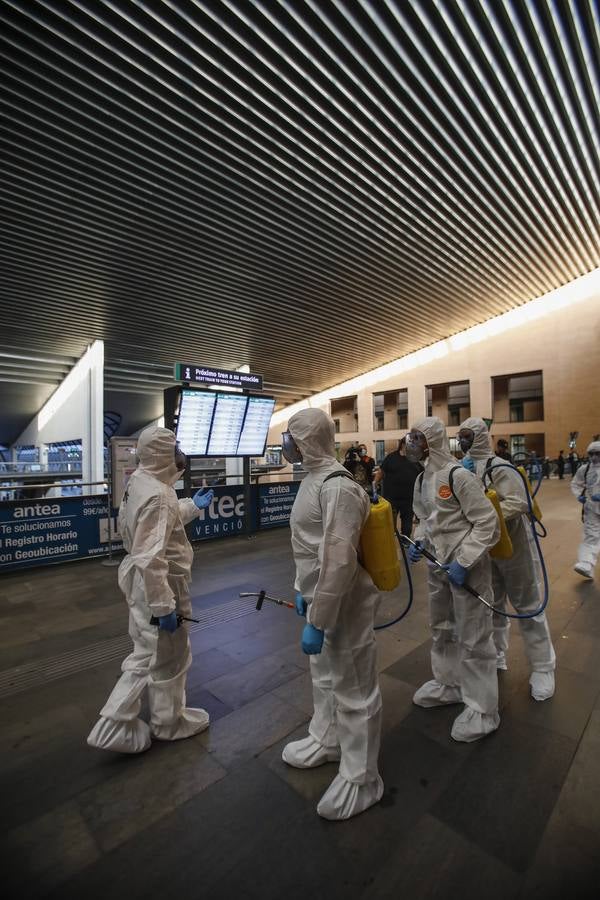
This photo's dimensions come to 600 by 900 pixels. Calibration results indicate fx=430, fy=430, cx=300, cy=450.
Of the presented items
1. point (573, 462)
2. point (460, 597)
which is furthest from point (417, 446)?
point (573, 462)

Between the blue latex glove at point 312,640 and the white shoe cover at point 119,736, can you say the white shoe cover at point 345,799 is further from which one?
the white shoe cover at point 119,736

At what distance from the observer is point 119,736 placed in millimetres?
2215

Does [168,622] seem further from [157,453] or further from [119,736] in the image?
[157,453]

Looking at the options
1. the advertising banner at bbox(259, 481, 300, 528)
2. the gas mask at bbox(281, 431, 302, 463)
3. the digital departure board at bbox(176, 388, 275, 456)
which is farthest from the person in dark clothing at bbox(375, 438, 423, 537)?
the gas mask at bbox(281, 431, 302, 463)

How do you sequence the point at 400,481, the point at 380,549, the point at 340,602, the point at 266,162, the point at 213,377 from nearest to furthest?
the point at 340,602 < the point at 380,549 < the point at 400,481 < the point at 213,377 < the point at 266,162

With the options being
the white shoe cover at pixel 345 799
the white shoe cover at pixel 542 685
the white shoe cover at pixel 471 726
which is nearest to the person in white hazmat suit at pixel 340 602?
the white shoe cover at pixel 345 799

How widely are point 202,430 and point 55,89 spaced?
5406 mm

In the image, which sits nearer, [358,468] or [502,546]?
[502,546]

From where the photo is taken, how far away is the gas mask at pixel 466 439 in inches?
130

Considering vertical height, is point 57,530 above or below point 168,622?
below

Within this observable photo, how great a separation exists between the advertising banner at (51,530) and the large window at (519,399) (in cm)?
2415

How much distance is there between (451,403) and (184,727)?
95.2ft

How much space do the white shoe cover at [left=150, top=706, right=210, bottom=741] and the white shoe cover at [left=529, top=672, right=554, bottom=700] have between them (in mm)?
2051

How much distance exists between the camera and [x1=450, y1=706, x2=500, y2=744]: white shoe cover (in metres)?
2.31
